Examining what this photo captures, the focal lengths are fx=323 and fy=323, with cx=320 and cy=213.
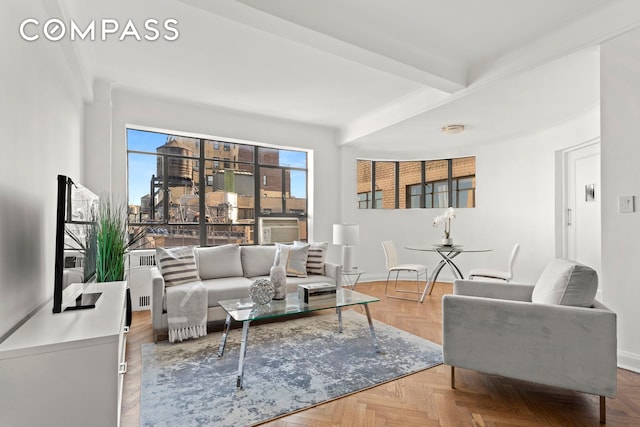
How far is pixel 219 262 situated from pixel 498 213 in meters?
4.73

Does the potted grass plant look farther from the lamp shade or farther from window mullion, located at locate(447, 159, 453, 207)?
window mullion, located at locate(447, 159, 453, 207)

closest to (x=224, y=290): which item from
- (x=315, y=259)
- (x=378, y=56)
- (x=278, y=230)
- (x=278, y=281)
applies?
(x=278, y=281)

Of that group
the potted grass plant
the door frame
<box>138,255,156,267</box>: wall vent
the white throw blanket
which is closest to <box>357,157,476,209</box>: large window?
the door frame

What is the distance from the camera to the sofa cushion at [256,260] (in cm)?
420

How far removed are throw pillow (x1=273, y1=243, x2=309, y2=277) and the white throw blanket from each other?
43.2 inches

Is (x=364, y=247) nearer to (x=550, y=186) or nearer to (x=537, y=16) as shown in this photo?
(x=550, y=186)

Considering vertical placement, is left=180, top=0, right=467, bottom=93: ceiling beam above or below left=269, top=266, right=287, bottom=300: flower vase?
above

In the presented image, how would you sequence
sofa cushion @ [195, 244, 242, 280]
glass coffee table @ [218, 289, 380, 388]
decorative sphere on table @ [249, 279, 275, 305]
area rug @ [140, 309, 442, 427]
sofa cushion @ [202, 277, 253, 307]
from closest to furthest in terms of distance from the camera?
area rug @ [140, 309, 442, 427] < glass coffee table @ [218, 289, 380, 388] < decorative sphere on table @ [249, 279, 275, 305] < sofa cushion @ [202, 277, 253, 307] < sofa cushion @ [195, 244, 242, 280]

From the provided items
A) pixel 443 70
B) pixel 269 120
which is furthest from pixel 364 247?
pixel 443 70

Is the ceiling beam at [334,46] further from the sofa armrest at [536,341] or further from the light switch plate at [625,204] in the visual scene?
the sofa armrest at [536,341]

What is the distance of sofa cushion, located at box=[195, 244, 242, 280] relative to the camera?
12.8ft

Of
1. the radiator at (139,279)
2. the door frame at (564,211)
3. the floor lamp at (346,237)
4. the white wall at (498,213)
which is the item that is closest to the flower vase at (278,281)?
the floor lamp at (346,237)

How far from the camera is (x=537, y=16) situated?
258 centimetres

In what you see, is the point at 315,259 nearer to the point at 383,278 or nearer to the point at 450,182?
the point at 383,278
